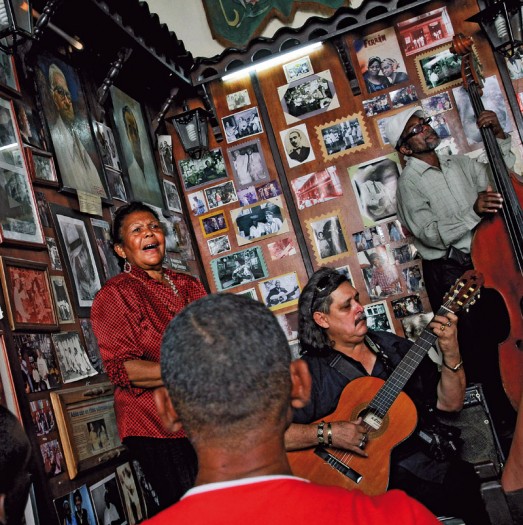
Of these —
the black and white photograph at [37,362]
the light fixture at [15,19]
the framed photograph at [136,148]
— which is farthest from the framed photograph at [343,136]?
the black and white photograph at [37,362]

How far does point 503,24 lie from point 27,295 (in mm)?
3304

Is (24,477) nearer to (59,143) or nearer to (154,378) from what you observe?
(154,378)

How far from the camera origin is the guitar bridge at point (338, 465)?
272cm

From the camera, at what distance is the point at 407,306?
506 centimetres

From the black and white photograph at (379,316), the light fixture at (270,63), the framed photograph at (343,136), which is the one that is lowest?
the black and white photograph at (379,316)

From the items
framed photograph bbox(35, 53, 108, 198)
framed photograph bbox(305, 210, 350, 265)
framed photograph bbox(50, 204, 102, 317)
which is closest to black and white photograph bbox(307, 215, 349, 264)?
framed photograph bbox(305, 210, 350, 265)

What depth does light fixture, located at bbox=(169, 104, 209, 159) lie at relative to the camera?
5.12 m

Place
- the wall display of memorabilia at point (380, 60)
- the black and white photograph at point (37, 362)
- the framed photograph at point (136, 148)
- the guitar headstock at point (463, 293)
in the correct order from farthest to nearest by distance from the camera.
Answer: the wall display of memorabilia at point (380, 60)
the framed photograph at point (136, 148)
the guitar headstock at point (463, 293)
the black and white photograph at point (37, 362)

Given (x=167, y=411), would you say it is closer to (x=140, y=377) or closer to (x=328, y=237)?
(x=140, y=377)

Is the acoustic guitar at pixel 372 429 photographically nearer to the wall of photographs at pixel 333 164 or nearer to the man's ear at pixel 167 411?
the man's ear at pixel 167 411

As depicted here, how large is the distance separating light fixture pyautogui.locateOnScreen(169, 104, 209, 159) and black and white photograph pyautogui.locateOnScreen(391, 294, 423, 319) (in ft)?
5.80

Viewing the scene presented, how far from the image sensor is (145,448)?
110 inches

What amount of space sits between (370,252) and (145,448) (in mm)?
2747

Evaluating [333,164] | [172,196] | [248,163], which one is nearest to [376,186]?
[333,164]
